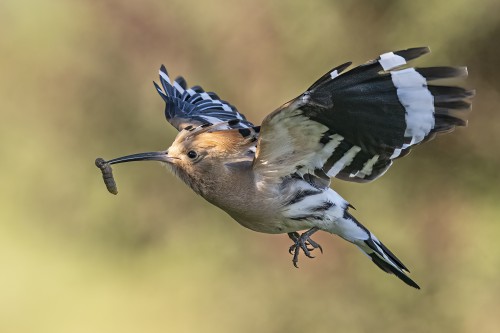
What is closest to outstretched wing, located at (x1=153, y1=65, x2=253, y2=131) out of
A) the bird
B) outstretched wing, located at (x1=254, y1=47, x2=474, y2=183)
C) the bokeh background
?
the bird

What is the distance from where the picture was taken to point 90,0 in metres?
4.40

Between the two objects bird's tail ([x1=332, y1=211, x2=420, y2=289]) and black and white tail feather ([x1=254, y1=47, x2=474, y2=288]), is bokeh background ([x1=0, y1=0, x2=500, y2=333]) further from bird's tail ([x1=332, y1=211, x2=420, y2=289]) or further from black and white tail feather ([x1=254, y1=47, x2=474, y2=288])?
black and white tail feather ([x1=254, y1=47, x2=474, y2=288])

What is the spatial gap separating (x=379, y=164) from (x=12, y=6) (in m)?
2.80

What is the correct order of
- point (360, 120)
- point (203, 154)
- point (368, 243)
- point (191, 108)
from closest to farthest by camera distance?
point (360, 120) → point (203, 154) → point (368, 243) → point (191, 108)

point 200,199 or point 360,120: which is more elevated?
point 200,199

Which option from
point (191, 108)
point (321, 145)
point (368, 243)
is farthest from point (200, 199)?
point (321, 145)

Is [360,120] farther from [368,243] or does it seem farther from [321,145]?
[368,243]

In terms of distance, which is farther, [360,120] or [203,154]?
[203,154]

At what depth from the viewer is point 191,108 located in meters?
2.64

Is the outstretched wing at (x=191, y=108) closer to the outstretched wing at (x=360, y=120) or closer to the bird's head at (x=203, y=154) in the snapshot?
the bird's head at (x=203, y=154)

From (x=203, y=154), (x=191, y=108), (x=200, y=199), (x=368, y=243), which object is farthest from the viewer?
(x=200, y=199)

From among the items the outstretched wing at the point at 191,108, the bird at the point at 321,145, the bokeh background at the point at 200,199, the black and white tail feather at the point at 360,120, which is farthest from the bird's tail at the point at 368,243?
the bokeh background at the point at 200,199

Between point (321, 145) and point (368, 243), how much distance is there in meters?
0.38

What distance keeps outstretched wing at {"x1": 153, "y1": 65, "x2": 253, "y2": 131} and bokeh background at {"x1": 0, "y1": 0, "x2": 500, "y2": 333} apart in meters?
1.19
